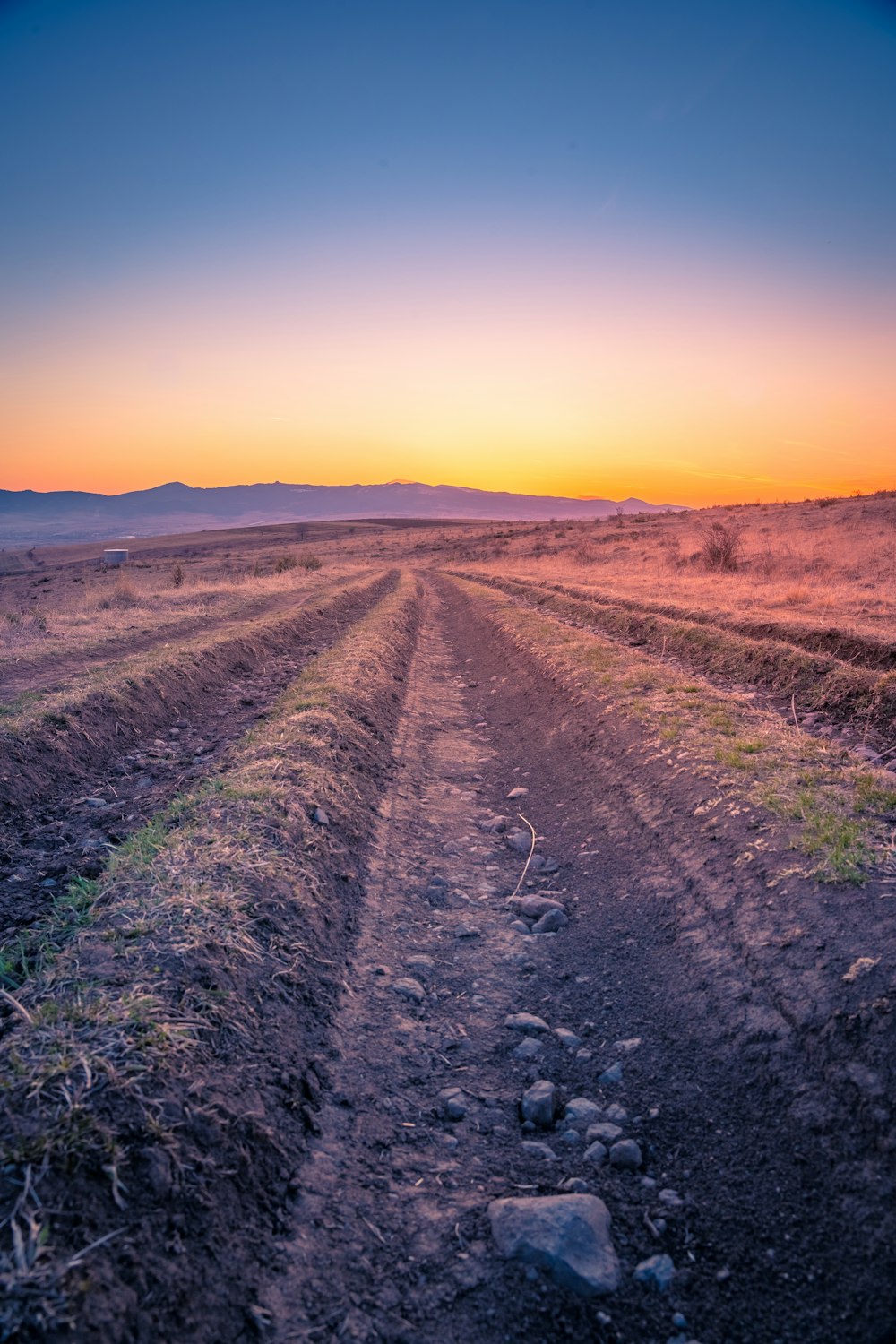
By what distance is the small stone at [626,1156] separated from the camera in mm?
3020

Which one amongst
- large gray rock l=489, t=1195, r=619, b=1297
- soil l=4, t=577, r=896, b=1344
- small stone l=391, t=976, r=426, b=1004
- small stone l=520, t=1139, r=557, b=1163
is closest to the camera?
soil l=4, t=577, r=896, b=1344

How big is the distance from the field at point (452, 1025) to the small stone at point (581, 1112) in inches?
0.6

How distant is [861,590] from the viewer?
A: 17688 mm

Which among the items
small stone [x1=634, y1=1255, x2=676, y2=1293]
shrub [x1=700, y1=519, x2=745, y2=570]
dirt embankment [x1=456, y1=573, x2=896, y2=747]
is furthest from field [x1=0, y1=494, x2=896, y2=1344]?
shrub [x1=700, y1=519, x2=745, y2=570]

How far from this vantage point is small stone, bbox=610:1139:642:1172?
3.02 meters

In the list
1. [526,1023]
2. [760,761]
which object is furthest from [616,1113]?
[760,761]

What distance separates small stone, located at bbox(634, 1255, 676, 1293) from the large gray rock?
9 centimetres

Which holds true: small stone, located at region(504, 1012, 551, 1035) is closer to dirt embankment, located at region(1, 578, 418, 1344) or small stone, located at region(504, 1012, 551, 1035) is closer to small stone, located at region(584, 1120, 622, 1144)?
small stone, located at region(584, 1120, 622, 1144)

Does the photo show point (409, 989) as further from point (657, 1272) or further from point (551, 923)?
point (657, 1272)

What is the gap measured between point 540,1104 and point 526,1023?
68cm

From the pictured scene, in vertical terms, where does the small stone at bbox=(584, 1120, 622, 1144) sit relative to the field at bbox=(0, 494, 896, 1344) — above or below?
below

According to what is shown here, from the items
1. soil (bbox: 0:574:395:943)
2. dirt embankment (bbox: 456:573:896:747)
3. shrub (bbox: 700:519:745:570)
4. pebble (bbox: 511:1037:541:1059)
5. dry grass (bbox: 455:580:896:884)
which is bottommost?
pebble (bbox: 511:1037:541:1059)

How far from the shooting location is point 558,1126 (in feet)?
10.8

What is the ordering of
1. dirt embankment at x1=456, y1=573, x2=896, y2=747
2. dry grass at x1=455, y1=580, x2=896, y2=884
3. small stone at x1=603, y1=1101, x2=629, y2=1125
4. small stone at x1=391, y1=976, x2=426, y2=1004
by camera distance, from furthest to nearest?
dirt embankment at x1=456, y1=573, x2=896, y2=747 < dry grass at x1=455, y1=580, x2=896, y2=884 < small stone at x1=391, y1=976, x2=426, y2=1004 < small stone at x1=603, y1=1101, x2=629, y2=1125
